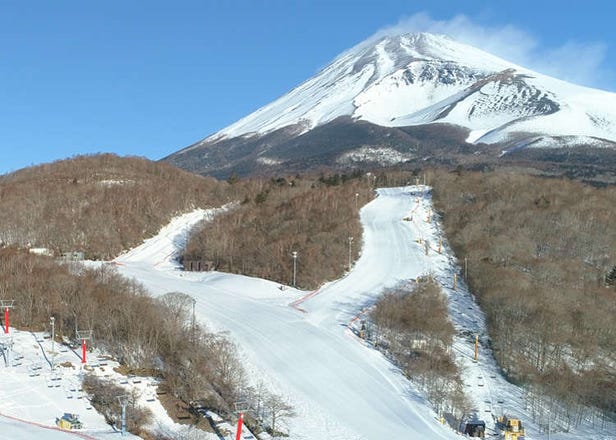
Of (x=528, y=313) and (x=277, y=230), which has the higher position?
(x=277, y=230)

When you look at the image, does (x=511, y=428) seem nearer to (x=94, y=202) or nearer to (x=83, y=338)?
(x=83, y=338)

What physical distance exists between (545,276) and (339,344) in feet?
39.5

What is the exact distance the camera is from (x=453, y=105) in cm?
16825

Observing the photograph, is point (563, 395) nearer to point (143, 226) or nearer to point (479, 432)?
point (479, 432)

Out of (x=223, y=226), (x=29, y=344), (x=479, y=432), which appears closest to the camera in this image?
(x=479, y=432)

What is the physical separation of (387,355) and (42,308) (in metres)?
12.0

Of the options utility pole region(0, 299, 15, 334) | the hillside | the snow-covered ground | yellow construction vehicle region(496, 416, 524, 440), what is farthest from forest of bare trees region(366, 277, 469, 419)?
the hillside

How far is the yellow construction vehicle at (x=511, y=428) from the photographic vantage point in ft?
54.1

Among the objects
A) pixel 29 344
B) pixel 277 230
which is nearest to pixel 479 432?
pixel 29 344

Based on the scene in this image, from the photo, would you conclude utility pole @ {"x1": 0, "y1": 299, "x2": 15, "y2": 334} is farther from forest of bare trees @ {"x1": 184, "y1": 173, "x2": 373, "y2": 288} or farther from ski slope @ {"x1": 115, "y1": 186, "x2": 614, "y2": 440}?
forest of bare trees @ {"x1": 184, "y1": 173, "x2": 373, "y2": 288}

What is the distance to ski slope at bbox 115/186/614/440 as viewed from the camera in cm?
1666

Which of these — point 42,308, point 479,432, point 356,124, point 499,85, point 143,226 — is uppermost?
point 499,85

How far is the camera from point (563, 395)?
1898 centimetres

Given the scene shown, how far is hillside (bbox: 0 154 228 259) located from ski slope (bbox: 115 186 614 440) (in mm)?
3004
